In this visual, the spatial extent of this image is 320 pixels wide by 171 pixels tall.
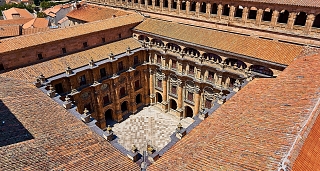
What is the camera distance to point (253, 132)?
13383 mm

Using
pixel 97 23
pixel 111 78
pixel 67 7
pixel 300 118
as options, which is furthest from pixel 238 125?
pixel 67 7

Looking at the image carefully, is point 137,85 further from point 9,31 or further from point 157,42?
point 9,31

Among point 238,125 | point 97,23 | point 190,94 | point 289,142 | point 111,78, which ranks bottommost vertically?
point 190,94

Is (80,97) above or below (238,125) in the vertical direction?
below

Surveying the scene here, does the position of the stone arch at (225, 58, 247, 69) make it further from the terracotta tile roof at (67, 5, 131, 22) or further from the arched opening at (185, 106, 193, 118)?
the terracotta tile roof at (67, 5, 131, 22)

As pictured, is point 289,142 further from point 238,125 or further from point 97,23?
point 97,23

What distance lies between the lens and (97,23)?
36719mm

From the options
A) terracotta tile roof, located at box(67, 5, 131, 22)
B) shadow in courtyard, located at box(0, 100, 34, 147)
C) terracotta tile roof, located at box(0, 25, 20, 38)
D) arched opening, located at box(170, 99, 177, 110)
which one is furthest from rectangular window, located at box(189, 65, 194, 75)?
terracotta tile roof, located at box(0, 25, 20, 38)

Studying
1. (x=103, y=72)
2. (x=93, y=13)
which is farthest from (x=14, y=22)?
(x=103, y=72)

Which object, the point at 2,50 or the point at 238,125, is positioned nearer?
the point at 238,125

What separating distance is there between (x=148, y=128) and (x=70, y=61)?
1541 centimetres

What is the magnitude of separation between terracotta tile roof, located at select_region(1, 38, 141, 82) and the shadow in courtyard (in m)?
9.68

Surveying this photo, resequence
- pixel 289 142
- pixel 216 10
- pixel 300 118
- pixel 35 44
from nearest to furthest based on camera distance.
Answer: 1. pixel 289 142
2. pixel 300 118
3. pixel 35 44
4. pixel 216 10

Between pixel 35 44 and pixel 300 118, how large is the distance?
97.4 ft
